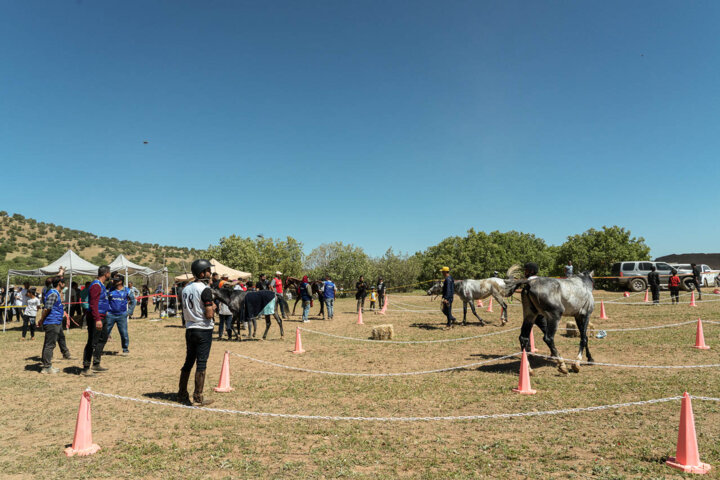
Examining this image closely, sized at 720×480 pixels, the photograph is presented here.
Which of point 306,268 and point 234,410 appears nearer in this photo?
point 234,410

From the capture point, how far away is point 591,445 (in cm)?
489

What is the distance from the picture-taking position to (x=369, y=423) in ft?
19.1

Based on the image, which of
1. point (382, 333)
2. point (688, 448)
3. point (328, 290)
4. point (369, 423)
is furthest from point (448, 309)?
point (688, 448)

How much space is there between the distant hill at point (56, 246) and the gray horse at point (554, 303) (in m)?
44.6

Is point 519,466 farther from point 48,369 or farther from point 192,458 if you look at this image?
point 48,369

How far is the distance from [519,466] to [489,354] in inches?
250

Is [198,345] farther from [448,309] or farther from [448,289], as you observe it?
[448,309]

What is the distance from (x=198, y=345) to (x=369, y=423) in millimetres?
2943

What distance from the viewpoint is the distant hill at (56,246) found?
157 feet

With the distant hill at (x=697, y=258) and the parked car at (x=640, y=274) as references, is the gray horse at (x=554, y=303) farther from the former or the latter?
the distant hill at (x=697, y=258)

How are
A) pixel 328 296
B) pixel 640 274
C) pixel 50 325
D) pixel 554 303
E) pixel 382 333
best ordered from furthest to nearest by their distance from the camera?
pixel 640 274
pixel 328 296
pixel 382 333
pixel 50 325
pixel 554 303

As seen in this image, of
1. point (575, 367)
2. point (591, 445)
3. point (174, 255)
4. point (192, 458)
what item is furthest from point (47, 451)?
point (174, 255)

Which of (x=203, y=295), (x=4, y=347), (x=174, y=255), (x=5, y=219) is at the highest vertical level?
(x=5, y=219)

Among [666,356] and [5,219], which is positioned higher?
[5,219]
